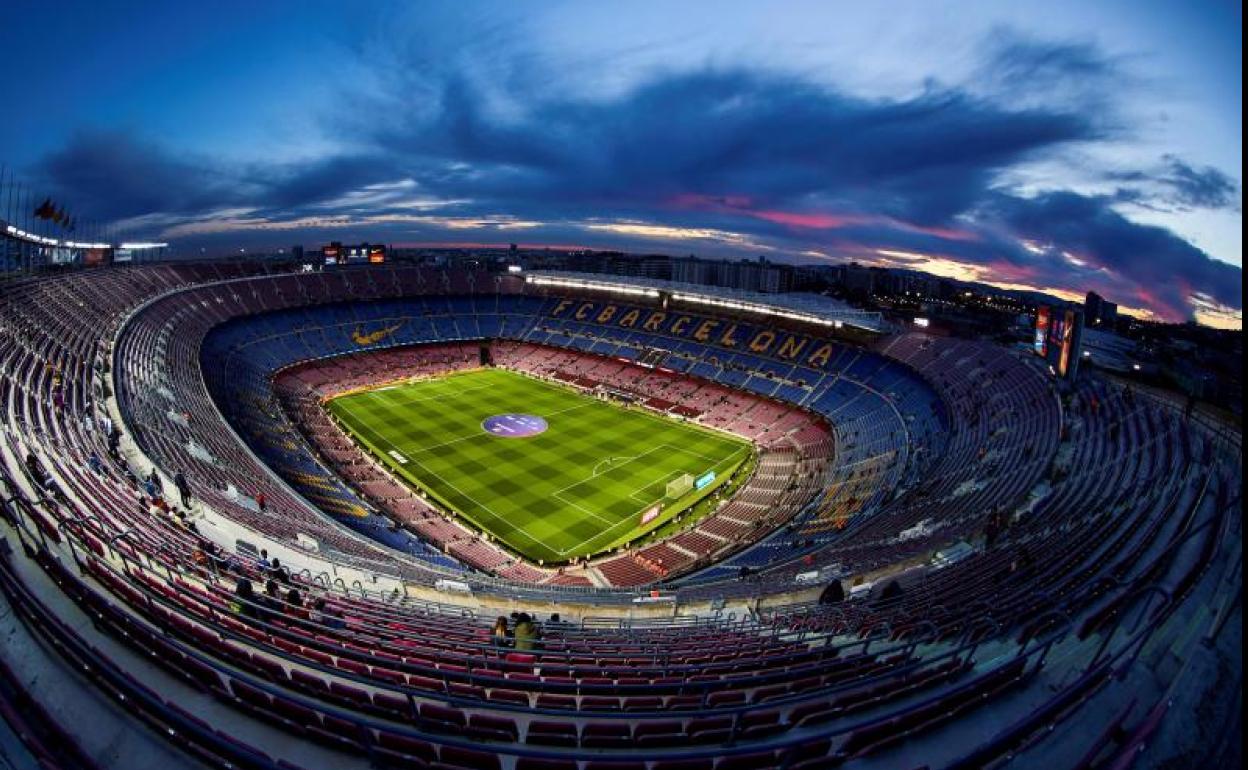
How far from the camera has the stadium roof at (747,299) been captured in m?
53.8

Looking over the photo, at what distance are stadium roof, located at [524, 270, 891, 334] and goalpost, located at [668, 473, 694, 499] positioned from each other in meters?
25.0

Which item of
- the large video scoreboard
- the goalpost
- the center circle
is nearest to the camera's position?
the large video scoreboard

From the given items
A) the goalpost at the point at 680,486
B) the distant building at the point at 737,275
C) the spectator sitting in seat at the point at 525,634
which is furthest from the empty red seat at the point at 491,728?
the distant building at the point at 737,275

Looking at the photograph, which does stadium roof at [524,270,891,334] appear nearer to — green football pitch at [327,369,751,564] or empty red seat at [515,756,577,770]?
green football pitch at [327,369,751,564]

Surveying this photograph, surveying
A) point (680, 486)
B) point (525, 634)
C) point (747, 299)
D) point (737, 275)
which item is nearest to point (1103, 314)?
→ point (747, 299)

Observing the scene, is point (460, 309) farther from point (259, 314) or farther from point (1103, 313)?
point (1103, 313)

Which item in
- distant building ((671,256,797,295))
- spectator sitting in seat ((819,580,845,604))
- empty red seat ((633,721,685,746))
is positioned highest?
distant building ((671,256,797,295))

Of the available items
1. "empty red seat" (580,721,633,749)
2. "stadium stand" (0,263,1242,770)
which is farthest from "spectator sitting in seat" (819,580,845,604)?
"empty red seat" (580,721,633,749)

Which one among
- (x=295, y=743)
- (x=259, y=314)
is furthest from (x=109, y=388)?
(x=259, y=314)

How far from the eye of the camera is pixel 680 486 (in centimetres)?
3684

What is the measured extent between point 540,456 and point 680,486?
11.5 meters

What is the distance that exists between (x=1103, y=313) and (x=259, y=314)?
8256 centimetres

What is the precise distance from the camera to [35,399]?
65.2ft

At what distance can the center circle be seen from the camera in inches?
1852
